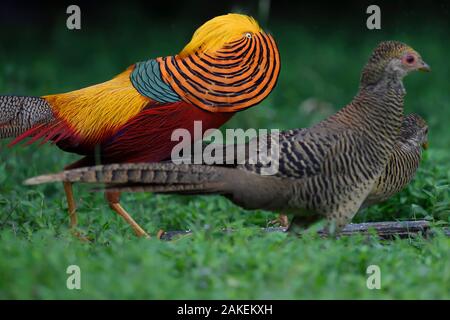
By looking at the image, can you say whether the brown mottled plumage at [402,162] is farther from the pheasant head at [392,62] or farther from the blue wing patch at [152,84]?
the blue wing patch at [152,84]

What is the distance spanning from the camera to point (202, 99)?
5.68m

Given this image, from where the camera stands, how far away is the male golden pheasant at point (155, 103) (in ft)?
18.7

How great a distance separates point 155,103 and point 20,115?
2.91 feet

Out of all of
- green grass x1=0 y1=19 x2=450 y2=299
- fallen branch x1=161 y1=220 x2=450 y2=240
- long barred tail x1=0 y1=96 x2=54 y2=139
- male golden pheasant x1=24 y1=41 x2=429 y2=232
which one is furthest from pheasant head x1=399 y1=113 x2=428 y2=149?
long barred tail x1=0 y1=96 x2=54 y2=139

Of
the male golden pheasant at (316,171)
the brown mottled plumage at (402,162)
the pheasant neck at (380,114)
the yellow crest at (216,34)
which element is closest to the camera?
the male golden pheasant at (316,171)

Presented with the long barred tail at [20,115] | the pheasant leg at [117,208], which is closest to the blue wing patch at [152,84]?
the long barred tail at [20,115]

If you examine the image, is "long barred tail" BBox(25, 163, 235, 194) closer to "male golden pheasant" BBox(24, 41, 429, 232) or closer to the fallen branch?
"male golden pheasant" BBox(24, 41, 429, 232)

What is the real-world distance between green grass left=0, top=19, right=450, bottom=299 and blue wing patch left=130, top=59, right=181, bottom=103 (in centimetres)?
89

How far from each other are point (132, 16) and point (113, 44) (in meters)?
0.95

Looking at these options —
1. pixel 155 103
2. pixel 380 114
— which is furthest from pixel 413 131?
pixel 155 103

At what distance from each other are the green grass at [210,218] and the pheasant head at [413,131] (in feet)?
1.35

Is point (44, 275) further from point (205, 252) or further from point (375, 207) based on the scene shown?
point (375, 207)

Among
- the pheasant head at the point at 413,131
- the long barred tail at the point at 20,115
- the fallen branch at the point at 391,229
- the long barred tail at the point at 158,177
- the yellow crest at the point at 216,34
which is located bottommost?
the fallen branch at the point at 391,229

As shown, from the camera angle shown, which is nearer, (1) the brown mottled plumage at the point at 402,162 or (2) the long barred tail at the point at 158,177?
(2) the long barred tail at the point at 158,177
